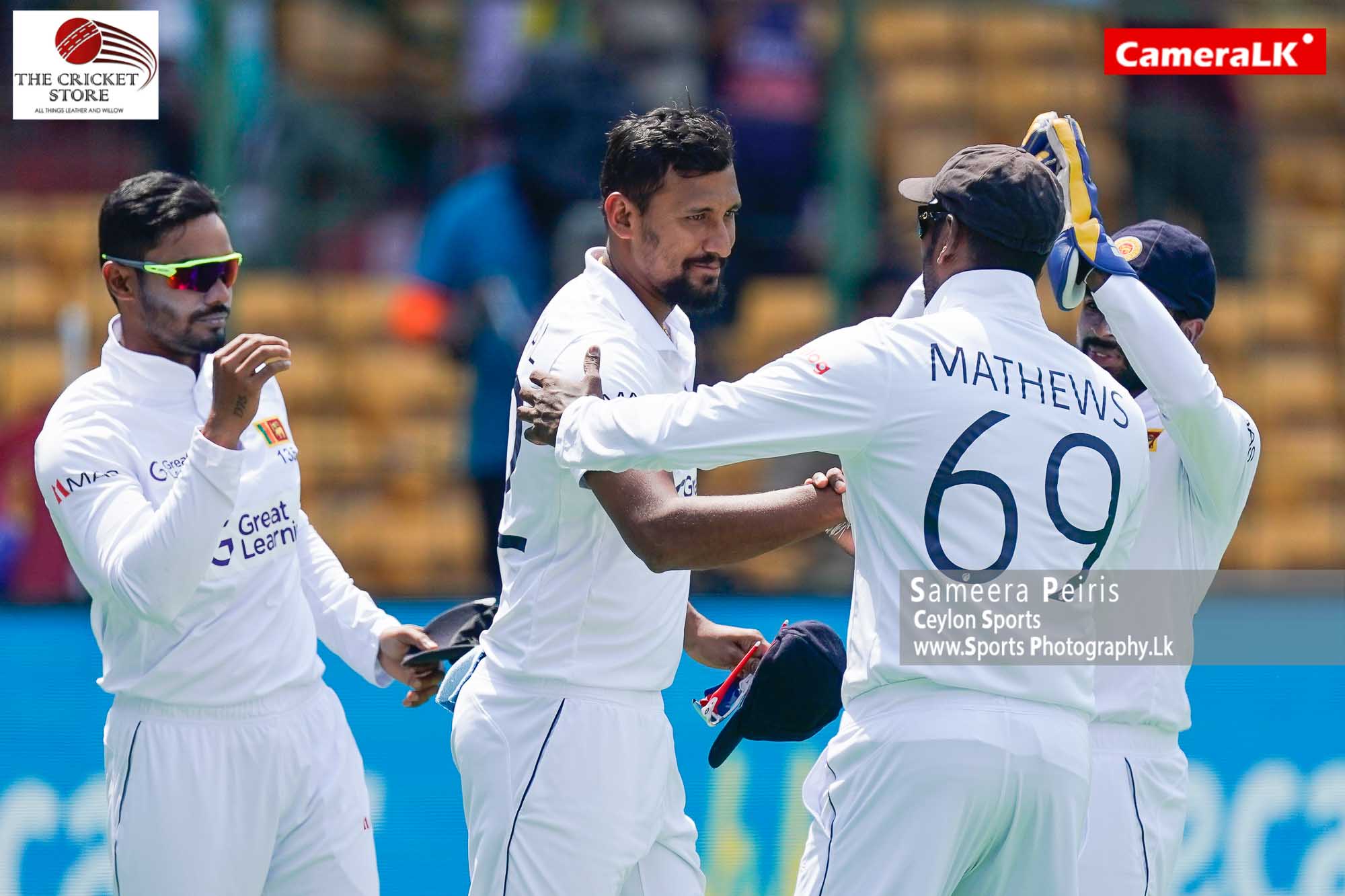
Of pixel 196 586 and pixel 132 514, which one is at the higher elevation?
pixel 132 514

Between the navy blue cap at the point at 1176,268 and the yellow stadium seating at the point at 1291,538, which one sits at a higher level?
the navy blue cap at the point at 1176,268

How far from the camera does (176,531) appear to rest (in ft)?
12.1

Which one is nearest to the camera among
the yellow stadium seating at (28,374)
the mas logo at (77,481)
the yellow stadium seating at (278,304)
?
the mas logo at (77,481)

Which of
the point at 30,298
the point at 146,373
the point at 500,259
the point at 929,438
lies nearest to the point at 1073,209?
the point at 929,438

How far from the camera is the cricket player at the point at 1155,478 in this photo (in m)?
3.71

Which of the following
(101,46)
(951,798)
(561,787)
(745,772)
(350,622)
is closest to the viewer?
(951,798)

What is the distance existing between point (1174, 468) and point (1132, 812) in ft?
2.61

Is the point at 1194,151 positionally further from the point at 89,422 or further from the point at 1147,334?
the point at 89,422

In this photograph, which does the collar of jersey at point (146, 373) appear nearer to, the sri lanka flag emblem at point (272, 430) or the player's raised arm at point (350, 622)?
the sri lanka flag emblem at point (272, 430)

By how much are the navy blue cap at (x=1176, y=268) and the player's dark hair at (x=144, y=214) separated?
2.29m

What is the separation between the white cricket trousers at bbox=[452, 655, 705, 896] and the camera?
3541 millimetres

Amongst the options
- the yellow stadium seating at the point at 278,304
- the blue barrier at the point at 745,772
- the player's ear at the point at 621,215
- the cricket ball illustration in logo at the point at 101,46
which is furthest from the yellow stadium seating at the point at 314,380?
the player's ear at the point at 621,215

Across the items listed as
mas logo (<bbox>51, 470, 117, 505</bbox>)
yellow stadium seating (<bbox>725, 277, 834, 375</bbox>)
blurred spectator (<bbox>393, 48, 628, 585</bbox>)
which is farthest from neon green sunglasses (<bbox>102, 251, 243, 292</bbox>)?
yellow stadium seating (<bbox>725, 277, 834, 375</bbox>)

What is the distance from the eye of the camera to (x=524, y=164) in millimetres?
7285
